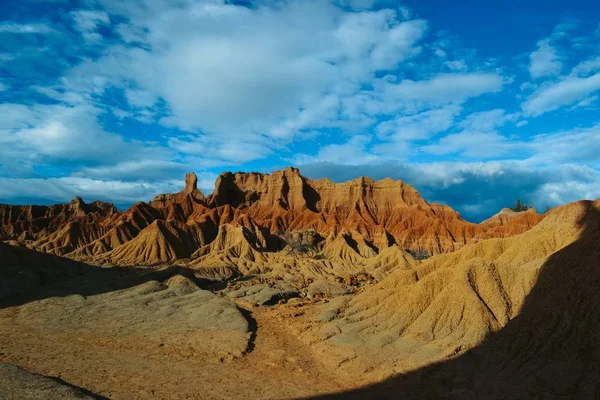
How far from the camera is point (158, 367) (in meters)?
20.7

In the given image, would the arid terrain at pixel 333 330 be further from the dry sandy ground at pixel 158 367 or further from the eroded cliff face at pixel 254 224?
the eroded cliff face at pixel 254 224

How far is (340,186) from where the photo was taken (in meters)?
130

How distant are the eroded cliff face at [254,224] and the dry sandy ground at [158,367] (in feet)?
120

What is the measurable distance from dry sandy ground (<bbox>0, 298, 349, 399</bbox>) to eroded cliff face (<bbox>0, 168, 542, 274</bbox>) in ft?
120

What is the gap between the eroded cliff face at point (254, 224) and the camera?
269 feet

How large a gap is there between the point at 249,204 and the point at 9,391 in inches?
→ 4604

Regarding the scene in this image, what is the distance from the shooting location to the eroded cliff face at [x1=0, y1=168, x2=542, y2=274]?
269ft

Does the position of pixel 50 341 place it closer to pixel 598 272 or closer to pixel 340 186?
pixel 598 272

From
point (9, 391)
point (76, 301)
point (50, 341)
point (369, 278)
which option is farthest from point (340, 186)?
point (9, 391)

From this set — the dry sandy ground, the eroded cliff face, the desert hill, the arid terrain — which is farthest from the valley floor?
the eroded cliff face

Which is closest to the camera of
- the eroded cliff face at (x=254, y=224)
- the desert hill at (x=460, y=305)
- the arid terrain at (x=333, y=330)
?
the arid terrain at (x=333, y=330)

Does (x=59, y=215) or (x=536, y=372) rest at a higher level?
(x=59, y=215)

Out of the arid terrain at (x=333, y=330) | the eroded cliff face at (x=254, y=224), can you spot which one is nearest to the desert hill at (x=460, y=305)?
the arid terrain at (x=333, y=330)

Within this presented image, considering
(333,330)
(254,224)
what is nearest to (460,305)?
(333,330)
